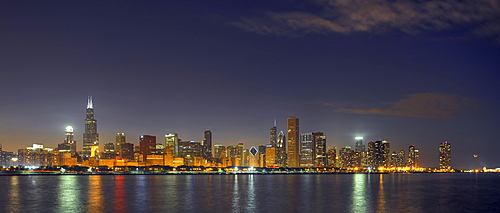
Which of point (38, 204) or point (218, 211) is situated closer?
point (218, 211)

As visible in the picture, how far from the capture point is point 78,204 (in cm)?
8094

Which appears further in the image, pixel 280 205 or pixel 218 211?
pixel 280 205

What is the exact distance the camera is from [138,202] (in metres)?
85.4

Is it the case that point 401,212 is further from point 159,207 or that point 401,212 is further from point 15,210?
point 15,210

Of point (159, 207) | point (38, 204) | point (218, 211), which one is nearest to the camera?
point (218, 211)

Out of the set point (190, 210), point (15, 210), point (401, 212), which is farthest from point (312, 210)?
point (15, 210)

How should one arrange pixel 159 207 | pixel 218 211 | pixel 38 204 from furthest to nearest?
pixel 38 204 → pixel 159 207 → pixel 218 211

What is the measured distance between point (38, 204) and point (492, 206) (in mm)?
82846

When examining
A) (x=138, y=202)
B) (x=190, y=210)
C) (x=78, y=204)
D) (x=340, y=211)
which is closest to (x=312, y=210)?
(x=340, y=211)

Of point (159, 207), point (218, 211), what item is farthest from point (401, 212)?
point (159, 207)

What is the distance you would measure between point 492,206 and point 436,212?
18.9m

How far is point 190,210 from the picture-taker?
241 feet

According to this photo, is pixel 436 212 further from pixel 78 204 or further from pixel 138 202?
pixel 78 204

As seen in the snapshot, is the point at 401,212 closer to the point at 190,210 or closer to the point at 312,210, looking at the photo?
the point at 312,210
